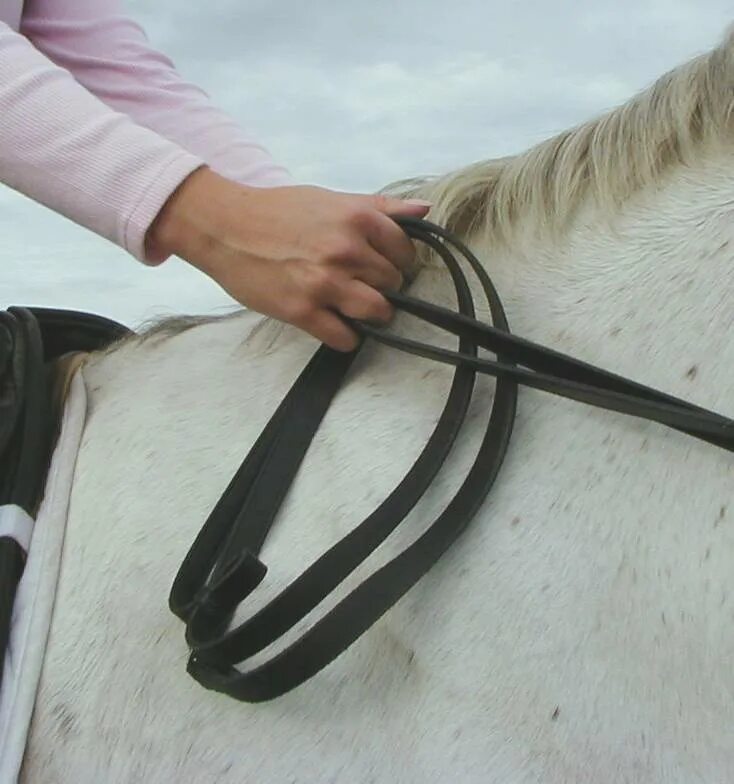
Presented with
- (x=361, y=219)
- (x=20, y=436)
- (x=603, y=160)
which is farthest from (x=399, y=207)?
(x=20, y=436)

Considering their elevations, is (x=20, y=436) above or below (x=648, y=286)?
below

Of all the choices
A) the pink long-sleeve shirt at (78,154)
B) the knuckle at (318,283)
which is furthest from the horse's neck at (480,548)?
the pink long-sleeve shirt at (78,154)

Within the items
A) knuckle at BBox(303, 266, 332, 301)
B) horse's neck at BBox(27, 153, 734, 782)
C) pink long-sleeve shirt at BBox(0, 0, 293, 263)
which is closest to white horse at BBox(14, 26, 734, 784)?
horse's neck at BBox(27, 153, 734, 782)

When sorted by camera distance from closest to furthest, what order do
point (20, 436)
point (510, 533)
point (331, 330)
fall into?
1. point (510, 533)
2. point (331, 330)
3. point (20, 436)

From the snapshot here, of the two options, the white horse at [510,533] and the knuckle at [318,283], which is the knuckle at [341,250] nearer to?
the knuckle at [318,283]

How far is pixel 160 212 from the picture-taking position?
1124 mm

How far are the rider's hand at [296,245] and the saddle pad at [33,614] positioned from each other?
0.95 feet

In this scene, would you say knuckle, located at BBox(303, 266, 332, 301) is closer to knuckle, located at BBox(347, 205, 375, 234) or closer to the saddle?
knuckle, located at BBox(347, 205, 375, 234)

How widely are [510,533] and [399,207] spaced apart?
1.18 ft

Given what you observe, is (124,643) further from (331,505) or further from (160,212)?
(160,212)

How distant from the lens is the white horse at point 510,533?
938mm

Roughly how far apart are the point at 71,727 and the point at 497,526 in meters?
0.51

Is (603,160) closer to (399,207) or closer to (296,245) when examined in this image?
(399,207)

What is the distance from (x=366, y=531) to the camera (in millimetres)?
1007
